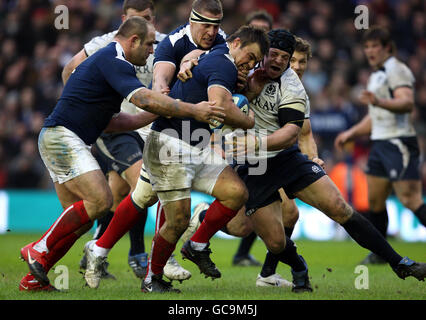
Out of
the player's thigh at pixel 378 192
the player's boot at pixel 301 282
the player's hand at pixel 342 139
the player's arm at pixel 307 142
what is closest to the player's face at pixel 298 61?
the player's arm at pixel 307 142

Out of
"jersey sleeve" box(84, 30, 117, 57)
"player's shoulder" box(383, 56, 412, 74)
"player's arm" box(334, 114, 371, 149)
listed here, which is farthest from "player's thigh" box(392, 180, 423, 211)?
"jersey sleeve" box(84, 30, 117, 57)

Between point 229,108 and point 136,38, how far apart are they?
1155 mm

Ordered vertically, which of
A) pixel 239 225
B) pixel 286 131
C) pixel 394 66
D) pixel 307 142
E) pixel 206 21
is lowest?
pixel 239 225

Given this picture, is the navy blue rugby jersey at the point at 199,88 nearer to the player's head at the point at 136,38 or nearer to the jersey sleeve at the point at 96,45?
the player's head at the point at 136,38

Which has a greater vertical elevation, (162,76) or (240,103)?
(162,76)

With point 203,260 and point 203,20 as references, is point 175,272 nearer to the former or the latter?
point 203,260

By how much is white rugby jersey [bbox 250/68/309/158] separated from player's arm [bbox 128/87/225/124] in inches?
34.9

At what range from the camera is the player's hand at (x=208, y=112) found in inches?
205

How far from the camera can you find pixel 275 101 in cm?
600

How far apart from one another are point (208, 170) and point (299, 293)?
142cm

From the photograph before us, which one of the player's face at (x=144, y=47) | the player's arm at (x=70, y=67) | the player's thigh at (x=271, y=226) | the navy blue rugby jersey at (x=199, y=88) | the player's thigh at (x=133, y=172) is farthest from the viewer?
the player's thigh at (x=133, y=172)

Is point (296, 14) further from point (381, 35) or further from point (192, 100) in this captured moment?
point (192, 100)

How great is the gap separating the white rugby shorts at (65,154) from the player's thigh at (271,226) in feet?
5.03

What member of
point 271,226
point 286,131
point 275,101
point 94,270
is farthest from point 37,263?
point 275,101
